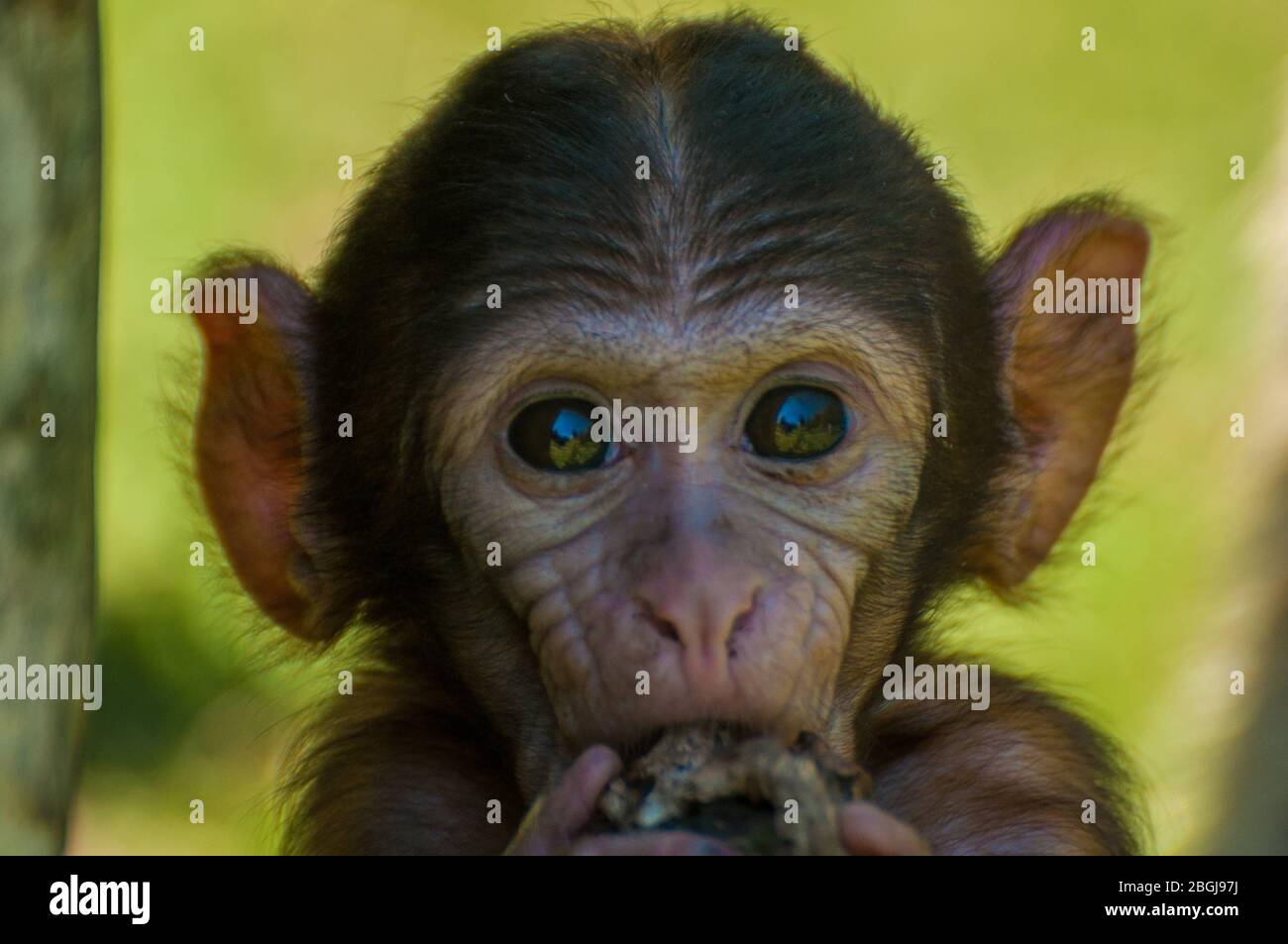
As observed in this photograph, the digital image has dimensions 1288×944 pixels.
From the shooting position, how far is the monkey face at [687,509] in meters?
3.91

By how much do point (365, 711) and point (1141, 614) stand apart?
5.32 metres

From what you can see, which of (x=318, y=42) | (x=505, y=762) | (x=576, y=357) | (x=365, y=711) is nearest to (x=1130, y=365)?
(x=576, y=357)

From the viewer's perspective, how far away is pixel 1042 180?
938 centimetres

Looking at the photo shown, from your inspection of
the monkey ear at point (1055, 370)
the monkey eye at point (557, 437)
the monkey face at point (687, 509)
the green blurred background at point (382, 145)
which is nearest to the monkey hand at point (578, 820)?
the monkey face at point (687, 509)

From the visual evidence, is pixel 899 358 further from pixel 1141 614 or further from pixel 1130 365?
pixel 1141 614

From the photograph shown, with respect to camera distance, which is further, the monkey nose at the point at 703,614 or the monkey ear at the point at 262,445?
the monkey ear at the point at 262,445

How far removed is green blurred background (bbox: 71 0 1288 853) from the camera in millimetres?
9141

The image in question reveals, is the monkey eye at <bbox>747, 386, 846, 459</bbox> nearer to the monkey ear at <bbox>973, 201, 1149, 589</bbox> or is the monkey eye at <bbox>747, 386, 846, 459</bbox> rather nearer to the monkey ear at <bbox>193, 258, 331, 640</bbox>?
the monkey ear at <bbox>973, 201, 1149, 589</bbox>

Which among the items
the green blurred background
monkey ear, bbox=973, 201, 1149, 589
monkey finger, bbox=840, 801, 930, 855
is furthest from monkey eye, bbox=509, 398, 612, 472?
the green blurred background

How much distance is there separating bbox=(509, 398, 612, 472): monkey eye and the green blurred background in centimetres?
435

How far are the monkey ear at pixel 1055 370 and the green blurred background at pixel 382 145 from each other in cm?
329

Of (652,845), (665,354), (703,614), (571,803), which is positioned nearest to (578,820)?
(571,803)

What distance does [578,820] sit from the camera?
3.77 metres

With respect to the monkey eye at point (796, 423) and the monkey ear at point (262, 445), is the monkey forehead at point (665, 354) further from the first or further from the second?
the monkey ear at point (262, 445)
